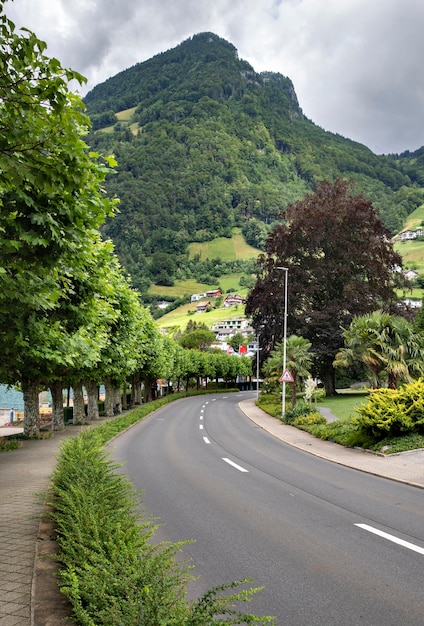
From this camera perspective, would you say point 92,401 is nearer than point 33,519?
No

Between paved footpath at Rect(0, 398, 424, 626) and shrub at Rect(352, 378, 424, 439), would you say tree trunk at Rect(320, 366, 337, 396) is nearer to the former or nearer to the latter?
paved footpath at Rect(0, 398, 424, 626)

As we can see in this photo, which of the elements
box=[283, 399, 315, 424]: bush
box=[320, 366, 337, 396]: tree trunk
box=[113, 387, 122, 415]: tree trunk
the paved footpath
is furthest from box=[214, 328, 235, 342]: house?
the paved footpath

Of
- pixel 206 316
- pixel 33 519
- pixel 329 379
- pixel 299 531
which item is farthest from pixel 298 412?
pixel 206 316

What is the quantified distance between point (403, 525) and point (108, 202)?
687 cm

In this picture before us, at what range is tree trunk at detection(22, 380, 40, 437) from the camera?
77.3 ft

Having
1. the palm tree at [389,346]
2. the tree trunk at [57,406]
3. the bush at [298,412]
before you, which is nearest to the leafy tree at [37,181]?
the palm tree at [389,346]

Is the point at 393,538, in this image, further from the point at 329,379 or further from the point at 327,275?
the point at 329,379

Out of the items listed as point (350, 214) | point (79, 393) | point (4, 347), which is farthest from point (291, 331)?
point (4, 347)

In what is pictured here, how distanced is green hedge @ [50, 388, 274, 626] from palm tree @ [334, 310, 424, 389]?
16938 millimetres

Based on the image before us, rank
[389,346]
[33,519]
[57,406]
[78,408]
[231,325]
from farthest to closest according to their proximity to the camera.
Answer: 1. [231,325]
2. [78,408]
3. [57,406]
4. [389,346]
5. [33,519]

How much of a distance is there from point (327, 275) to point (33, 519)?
1730 inches

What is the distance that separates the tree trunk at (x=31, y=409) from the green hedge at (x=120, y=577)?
52.7 feet

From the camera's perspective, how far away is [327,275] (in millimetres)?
49969

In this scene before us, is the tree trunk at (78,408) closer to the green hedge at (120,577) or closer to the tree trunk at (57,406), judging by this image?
the tree trunk at (57,406)
